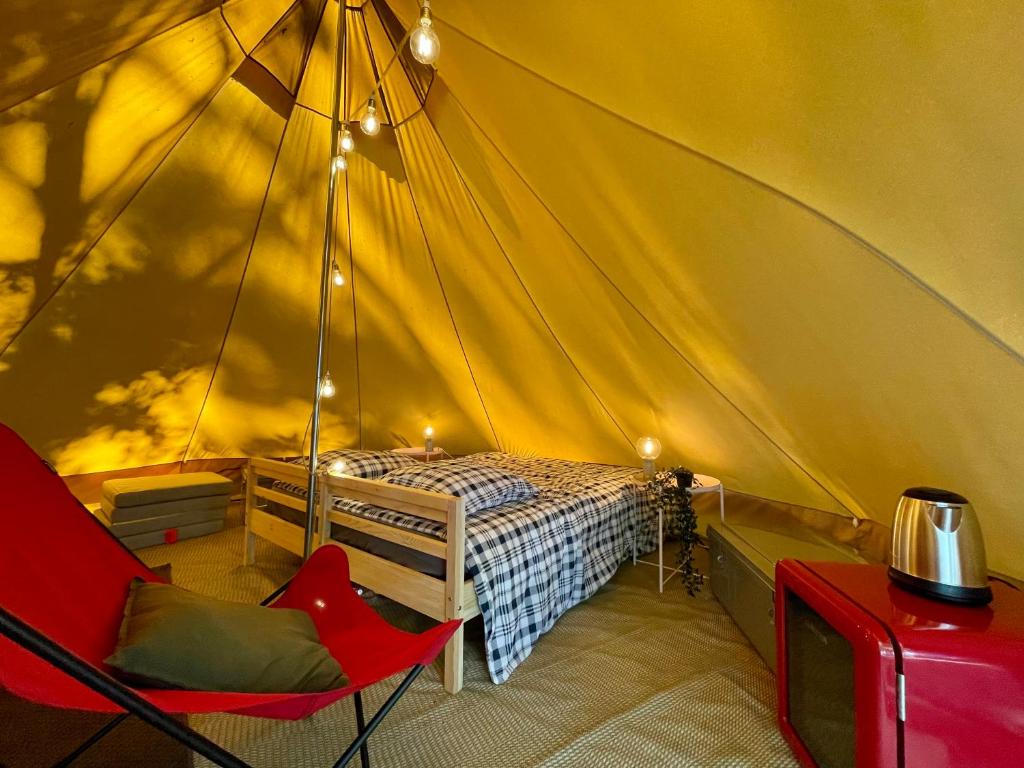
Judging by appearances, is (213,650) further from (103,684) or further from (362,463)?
(362,463)

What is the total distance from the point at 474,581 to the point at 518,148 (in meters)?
1.91

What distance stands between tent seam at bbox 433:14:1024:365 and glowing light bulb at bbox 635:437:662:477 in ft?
5.95

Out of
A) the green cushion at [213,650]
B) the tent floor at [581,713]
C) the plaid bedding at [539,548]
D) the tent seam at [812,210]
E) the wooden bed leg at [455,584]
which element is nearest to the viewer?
the green cushion at [213,650]

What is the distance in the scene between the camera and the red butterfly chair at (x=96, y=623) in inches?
25.4

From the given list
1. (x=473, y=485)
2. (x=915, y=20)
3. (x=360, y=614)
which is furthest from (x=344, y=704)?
(x=915, y=20)

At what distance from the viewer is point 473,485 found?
2104mm

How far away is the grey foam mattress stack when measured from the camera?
3152 millimetres

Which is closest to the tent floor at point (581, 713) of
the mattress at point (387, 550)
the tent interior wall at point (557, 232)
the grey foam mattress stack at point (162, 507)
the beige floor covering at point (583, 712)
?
the beige floor covering at point (583, 712)

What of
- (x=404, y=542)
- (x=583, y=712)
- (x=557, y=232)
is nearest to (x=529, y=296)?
(x=557, y=232)

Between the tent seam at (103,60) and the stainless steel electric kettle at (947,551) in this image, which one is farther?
the tent seam at (103,60)

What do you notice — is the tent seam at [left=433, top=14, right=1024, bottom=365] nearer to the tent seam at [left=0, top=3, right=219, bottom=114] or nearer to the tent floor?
the tent seam at [left=0, top=3, right=219, bottom=114]

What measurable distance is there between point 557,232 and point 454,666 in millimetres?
2016

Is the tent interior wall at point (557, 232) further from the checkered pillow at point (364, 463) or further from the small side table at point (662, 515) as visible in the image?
the checkered pillow at point (364, 463)

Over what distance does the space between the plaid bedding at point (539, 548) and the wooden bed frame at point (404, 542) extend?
60mm
